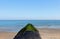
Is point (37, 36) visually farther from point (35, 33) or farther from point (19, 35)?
point (19, 35)

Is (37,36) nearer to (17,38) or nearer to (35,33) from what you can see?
(35,33)

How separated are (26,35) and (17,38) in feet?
0.45

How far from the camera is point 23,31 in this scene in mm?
2555

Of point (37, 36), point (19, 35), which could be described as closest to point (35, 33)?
point (37, 36)

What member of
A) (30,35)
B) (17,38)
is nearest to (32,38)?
(30,35)

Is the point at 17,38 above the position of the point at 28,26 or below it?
below

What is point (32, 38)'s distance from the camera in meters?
2.49

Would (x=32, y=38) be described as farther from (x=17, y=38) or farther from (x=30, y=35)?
(x=17, y=38)

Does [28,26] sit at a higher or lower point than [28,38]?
higher

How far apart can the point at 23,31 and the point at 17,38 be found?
144mm

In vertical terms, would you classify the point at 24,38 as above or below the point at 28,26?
below

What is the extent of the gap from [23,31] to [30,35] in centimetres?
13

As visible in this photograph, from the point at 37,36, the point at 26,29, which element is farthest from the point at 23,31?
the point at 37,36

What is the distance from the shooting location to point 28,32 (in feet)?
8.37
